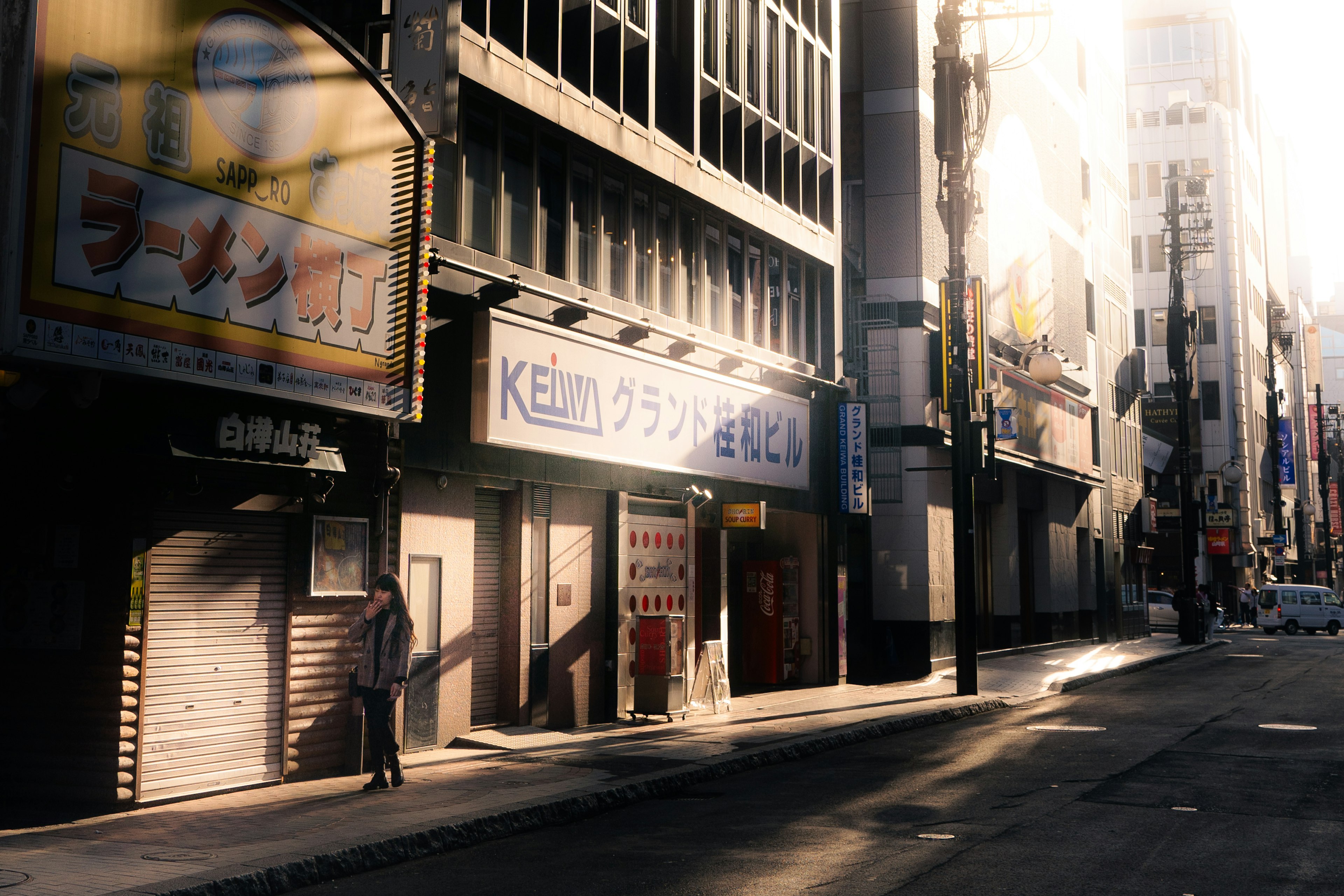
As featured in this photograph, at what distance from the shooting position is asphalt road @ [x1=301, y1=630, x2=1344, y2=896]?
795cm

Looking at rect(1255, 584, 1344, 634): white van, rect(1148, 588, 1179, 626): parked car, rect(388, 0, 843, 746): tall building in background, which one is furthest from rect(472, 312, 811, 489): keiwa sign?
rect(1255, 584, 1344, 634): white van

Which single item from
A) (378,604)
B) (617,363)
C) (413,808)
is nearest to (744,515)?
(617,363)

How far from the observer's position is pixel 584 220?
17.2 meters

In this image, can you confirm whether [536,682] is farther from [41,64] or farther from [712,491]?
[41,64]

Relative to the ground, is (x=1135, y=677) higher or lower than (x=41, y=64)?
lower

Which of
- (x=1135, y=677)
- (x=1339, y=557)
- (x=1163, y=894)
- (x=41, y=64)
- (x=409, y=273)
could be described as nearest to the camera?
(x=1163, y=894)

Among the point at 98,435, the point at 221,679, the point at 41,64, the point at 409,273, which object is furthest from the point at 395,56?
the point at 221,679

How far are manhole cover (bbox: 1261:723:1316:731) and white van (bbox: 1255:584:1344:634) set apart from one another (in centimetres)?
3739

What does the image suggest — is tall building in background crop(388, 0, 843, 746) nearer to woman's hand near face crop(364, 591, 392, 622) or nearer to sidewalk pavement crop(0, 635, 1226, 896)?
sidewalk pavement crop(0, 635, 1226, 896)

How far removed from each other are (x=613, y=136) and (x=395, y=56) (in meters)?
4.46

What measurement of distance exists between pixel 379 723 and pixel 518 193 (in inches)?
293

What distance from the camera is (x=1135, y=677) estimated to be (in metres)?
27.1

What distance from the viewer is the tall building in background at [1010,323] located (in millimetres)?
27234

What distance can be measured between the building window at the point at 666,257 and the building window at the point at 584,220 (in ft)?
6.23
